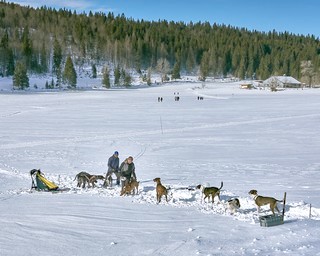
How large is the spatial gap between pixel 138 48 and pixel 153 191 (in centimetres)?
13209

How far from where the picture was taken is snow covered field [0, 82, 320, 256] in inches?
347

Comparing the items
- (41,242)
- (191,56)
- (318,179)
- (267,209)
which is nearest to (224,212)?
(267,209)

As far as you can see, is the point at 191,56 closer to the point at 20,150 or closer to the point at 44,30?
the point at 44,30

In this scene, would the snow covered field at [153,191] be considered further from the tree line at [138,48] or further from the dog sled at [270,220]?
the tree line at [138,48]

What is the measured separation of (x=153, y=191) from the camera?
13531 mm

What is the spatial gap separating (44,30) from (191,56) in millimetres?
51407

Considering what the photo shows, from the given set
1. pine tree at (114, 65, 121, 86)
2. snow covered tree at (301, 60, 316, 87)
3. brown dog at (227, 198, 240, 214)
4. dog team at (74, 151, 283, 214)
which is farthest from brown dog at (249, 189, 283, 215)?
A: snow covered tree at (301, 60, 316, 87)

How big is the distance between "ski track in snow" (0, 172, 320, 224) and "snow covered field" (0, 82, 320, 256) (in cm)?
3

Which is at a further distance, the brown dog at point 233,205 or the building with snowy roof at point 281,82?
the building with snowy roof at point 281,82

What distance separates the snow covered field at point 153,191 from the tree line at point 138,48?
87857mm

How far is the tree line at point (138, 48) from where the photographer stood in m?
126

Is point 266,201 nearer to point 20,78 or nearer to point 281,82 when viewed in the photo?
point 20,78

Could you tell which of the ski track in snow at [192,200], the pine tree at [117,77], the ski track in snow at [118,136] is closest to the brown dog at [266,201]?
the ski track in snow at [192,200]

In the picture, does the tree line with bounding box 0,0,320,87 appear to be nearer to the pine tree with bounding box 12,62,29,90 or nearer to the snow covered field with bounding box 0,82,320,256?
the pine tree with bounding box 12,62,29,90
